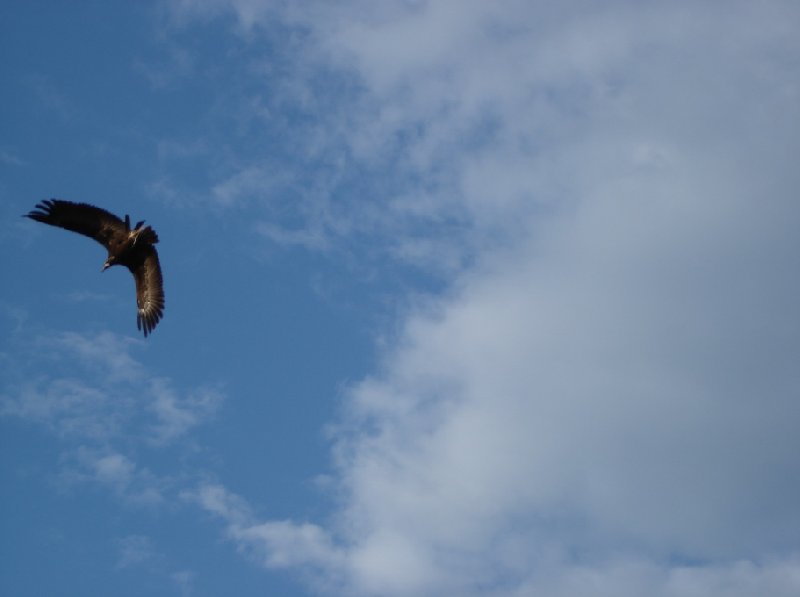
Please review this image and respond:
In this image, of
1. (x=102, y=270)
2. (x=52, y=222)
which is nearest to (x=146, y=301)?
(x=102, y=270)

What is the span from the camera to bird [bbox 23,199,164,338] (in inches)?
1243

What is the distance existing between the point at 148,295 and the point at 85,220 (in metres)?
3.24

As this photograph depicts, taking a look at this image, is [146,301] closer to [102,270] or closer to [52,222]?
[102,270]

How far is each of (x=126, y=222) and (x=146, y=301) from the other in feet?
10.1

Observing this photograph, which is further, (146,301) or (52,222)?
(146,301)

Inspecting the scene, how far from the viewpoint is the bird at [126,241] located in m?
31.6

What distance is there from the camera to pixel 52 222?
3167 cm

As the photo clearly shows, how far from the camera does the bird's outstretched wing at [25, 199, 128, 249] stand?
3138cm

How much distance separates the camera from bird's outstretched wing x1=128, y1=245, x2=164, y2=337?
33719 millimetres

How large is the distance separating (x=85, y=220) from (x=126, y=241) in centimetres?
133

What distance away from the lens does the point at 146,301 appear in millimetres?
33906

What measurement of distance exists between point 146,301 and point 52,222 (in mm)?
3900

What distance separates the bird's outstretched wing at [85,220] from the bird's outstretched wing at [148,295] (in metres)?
1.66

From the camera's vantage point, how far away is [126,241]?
32.1 metres
